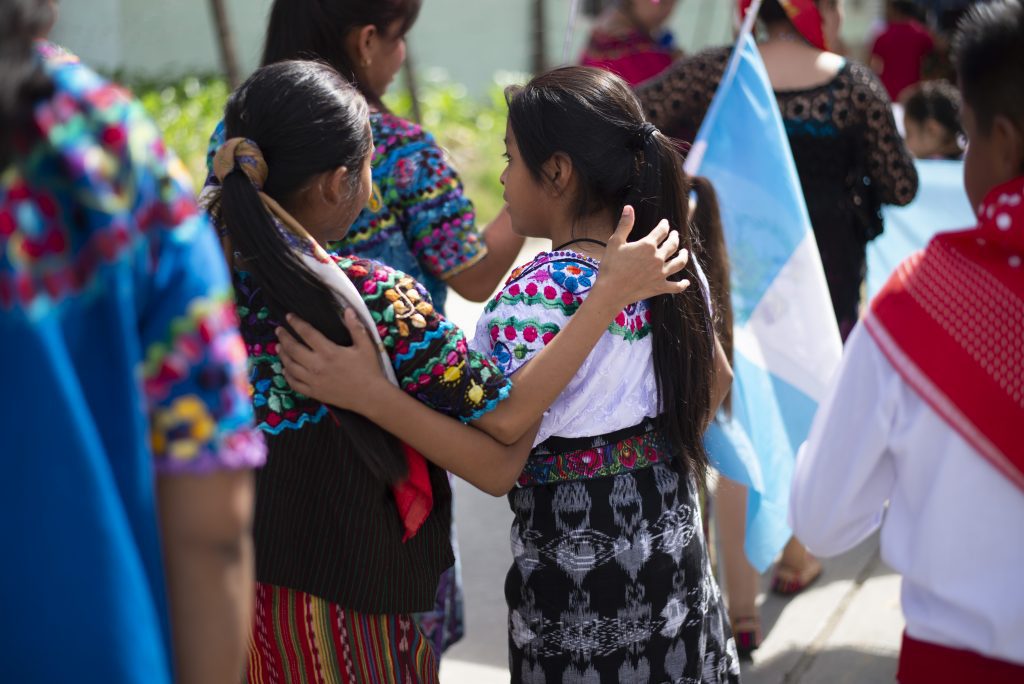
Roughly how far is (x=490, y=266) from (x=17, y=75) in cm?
163

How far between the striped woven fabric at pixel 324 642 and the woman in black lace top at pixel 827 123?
6.60 ft

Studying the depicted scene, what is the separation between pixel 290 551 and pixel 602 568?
0.57m

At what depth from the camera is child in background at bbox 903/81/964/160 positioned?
4684 millimetres

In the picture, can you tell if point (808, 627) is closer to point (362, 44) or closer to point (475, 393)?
point (475, 393)

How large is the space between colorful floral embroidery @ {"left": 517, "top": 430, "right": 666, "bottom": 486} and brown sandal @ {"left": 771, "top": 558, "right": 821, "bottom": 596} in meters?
1.74

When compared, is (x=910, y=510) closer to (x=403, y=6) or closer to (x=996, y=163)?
(x=996, y=163)

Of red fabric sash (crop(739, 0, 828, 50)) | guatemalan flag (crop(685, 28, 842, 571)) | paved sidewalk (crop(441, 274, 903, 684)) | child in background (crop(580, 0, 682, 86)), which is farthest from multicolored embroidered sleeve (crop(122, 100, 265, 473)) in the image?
child in background (crop(580, 0, 682, 86))

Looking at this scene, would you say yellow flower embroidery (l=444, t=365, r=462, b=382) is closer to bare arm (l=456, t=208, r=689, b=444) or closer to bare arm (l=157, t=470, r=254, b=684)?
bare arm (l=456, t=208, r=689, b=444)

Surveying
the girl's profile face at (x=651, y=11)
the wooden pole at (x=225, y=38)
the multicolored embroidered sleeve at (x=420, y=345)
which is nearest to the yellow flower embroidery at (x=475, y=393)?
the multicolored embroidered sleeve at (x=420, y=345)

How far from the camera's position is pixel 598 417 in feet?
6.54

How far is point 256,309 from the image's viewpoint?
180 centimetres

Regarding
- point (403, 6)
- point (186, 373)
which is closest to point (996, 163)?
point (186, 373)

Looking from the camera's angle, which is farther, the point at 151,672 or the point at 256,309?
the point at 256,309

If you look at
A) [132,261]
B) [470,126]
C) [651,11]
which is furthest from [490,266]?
[470,126]
